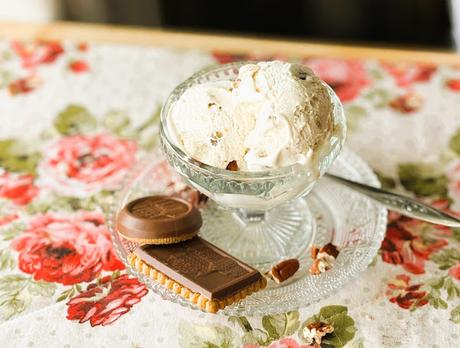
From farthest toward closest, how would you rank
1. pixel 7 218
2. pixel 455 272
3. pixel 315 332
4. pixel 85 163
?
pixel 85 163
pixel 7 218
pixel 455 272
pixel 315 332

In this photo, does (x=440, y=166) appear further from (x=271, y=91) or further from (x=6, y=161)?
(x=6, y=161)

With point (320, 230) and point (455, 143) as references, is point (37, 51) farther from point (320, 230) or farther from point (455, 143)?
point (455, 143)

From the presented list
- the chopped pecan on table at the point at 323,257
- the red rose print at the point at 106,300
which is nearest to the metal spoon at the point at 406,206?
the chopped pecan on table at the point at 323,257

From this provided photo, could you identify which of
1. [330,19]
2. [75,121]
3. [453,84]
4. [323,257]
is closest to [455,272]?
[323,257]

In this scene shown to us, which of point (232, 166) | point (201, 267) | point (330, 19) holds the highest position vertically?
point (232, 166)

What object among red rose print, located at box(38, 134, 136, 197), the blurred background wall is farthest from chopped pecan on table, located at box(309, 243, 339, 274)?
the blurred background wall

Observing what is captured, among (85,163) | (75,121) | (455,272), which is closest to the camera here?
(455,272)

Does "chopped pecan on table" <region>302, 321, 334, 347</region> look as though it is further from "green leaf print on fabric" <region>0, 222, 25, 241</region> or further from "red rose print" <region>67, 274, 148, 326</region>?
"green leaf print on fabric" <region>0, 222, 25, 241</region>
